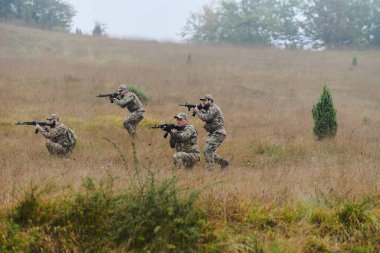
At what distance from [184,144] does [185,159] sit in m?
0.36

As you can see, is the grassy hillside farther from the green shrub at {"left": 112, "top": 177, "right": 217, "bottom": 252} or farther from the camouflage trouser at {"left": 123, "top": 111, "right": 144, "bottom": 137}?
the camouflage trouser at {"left": 123, "top": 111, "right": 144, "bottom": 137}

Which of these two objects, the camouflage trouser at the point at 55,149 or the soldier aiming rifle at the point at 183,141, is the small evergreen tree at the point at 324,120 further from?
the camouflage trouser at the point at 55,149

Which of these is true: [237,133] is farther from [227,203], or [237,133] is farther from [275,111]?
[227,203]

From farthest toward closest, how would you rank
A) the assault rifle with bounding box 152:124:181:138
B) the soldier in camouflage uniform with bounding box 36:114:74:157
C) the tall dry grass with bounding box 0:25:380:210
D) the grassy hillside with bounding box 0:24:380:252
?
the soldier in camouflage uniform with bounding box 36:114:74:157 → the assault rifle with bounding box 152:124:181:138 → the tall dry grass with bounding box 0:25:380:210 → the grassy hillside with bounding box 0:24:380:252

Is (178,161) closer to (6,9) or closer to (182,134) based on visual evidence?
(182,134)

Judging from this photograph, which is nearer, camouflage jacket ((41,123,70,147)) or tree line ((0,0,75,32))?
camouflage jacket ((41,123,70,147))

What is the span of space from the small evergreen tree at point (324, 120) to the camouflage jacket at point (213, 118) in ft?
16.3

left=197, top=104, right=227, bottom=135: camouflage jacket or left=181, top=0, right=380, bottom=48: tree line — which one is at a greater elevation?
left=181, top=0, right=380, bottom=48: tree line

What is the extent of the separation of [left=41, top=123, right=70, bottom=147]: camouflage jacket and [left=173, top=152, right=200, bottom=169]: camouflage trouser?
277 centimetres

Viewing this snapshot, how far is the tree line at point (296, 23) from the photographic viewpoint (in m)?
49.6

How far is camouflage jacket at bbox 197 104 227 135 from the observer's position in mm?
9773

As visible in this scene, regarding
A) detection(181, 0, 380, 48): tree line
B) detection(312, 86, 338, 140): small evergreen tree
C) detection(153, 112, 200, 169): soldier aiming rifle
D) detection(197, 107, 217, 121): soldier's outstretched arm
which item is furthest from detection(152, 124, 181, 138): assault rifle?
detection(181, 0, 380, 48): tree line

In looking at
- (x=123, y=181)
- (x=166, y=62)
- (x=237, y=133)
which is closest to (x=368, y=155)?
(x=237, y=133)

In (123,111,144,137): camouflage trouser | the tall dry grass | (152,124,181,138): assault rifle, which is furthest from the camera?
(123,111,144,137): camouflage trouser
